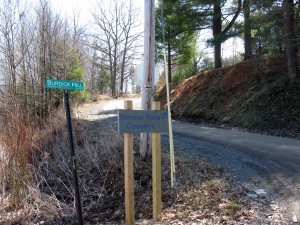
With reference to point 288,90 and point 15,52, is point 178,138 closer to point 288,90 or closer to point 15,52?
point 288,90

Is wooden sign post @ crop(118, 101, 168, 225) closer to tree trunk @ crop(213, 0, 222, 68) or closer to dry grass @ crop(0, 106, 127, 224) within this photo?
dry grass @ crop(0, 106, 127, 224)

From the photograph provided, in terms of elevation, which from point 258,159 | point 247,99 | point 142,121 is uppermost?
point 247,99

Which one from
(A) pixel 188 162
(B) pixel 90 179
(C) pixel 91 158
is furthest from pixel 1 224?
(A) pixel 188 162

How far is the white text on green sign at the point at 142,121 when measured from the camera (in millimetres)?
4949

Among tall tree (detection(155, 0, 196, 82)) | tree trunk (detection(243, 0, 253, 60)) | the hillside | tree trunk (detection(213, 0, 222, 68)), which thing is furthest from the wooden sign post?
tree trunk (detection(213, 0, 222, 68))

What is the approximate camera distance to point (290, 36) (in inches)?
572

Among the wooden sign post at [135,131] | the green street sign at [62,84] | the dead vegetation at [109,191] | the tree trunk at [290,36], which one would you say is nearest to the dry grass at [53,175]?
the dead vegetation at [109,191]

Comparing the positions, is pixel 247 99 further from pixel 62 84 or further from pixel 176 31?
pixel 62 84

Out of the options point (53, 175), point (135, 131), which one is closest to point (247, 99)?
point (53, 175)

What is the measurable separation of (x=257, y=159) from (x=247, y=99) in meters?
8.72

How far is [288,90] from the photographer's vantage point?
48.7 ft

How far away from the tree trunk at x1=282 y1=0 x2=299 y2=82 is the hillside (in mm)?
555

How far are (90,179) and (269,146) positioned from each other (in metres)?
5.23

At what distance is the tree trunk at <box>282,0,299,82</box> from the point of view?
14.2m
